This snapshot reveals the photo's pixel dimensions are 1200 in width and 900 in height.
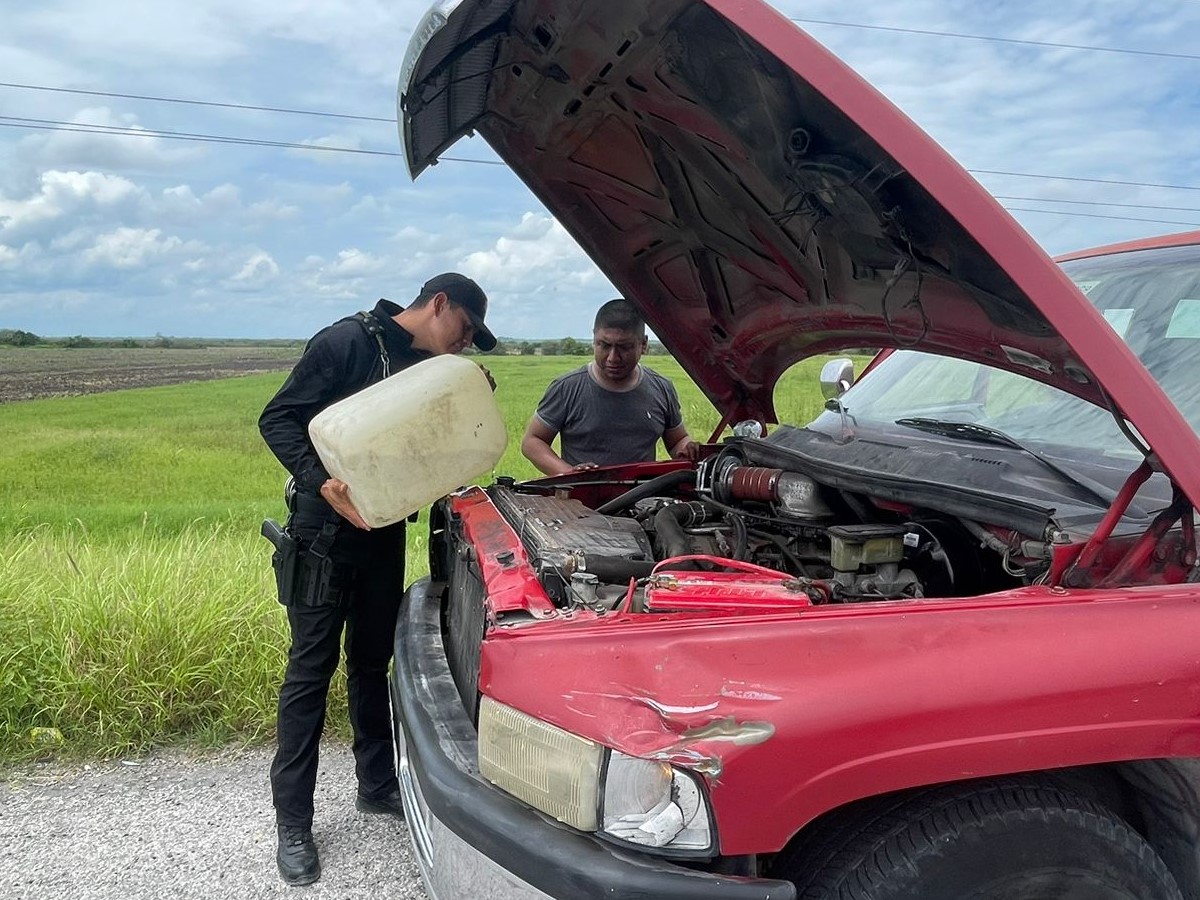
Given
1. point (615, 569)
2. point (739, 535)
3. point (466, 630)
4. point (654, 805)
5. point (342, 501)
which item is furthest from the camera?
point (342, 501)

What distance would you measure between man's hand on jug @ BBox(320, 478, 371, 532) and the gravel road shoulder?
1.11 m

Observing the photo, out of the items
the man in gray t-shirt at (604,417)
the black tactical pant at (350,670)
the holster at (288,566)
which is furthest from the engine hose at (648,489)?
the man in gray t-shirt at (604,417)

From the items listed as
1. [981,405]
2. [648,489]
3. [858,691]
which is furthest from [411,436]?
[981,405]

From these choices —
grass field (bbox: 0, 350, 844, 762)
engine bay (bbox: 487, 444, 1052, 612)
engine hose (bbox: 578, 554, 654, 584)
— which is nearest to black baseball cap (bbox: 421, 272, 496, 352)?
engine bay (bbox: 487, 444, 1052, 612)

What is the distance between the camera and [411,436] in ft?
8.25

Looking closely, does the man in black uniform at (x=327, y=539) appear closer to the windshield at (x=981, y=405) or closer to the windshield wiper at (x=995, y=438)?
the windshield at (x=981, y=405)

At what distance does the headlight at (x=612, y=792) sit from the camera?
1.36 m

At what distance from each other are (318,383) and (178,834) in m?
1.56

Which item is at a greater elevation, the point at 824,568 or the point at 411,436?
the point at 411,436

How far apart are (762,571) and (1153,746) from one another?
76cm

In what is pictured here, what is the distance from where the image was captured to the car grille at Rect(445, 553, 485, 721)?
211 cm

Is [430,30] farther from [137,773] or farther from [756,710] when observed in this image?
[137,773]

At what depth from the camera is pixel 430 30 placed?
202 cm

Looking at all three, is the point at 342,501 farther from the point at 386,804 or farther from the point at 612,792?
the point at 612,792
